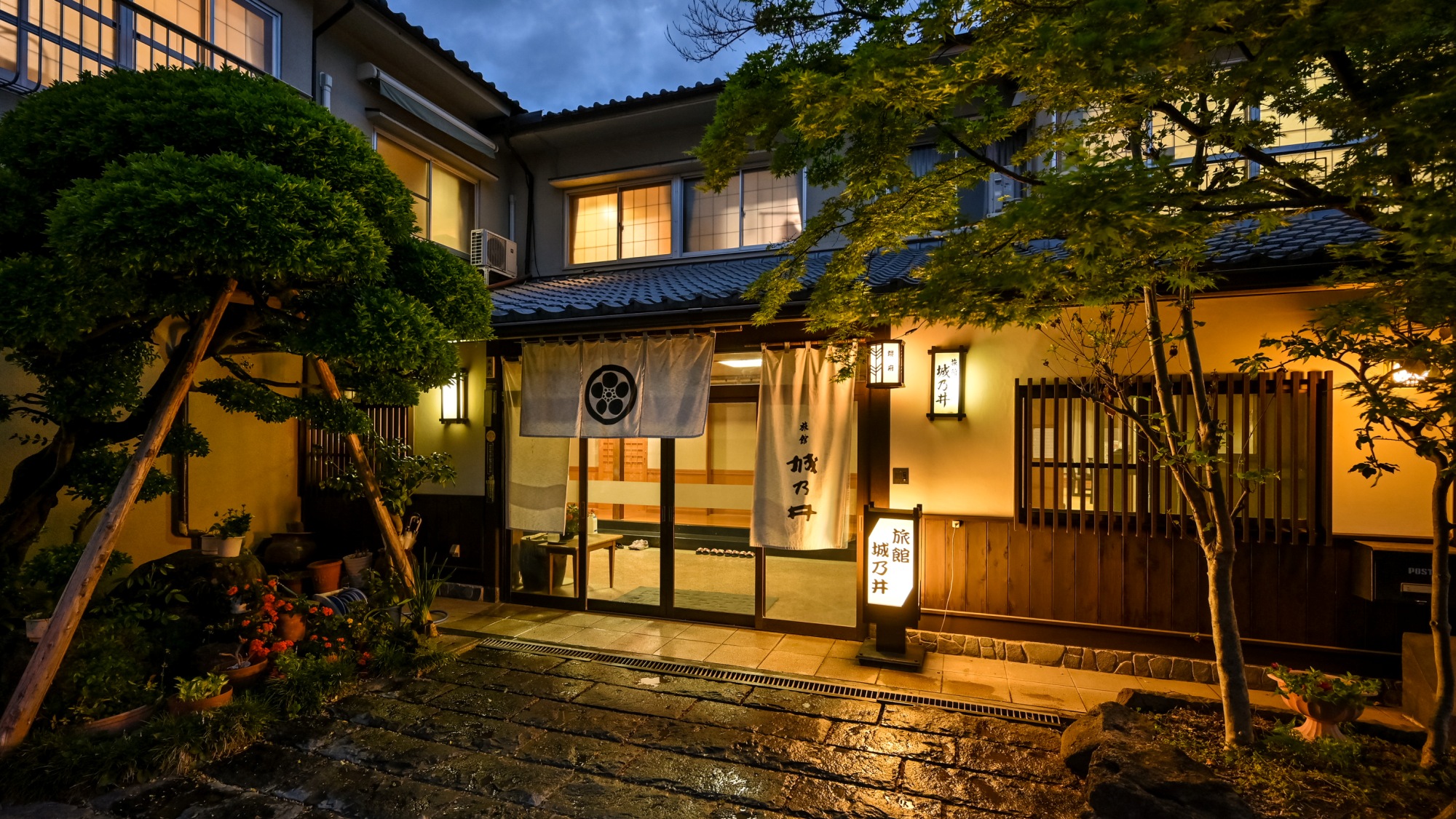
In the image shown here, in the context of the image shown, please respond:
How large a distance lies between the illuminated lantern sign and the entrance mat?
1.65 meters

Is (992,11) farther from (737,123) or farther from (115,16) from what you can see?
(115,16)

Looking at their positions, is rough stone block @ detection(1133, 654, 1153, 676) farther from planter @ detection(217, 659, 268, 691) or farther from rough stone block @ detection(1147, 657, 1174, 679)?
planter @ detection(217, 659, 268, 691)

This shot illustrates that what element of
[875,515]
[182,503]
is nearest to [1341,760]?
[875,515]

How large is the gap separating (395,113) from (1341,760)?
46.5ft

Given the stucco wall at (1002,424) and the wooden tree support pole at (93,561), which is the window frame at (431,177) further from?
the stucco wall at (1002,424)

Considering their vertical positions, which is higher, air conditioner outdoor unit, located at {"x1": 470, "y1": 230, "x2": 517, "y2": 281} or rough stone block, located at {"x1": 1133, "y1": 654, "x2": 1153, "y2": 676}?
air conditioner outdoor unit, located at {"x1": 470, "y1": 230, "x2": 517, "y2": 281}

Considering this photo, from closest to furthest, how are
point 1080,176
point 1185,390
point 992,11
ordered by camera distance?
point 1080,176
point 992,11
point 1185,390

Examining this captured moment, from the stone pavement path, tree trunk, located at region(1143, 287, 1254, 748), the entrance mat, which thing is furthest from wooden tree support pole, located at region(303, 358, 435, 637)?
tree trunk, located at region(1143, 287, 1254, 748)

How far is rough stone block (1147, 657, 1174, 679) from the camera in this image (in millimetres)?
6641

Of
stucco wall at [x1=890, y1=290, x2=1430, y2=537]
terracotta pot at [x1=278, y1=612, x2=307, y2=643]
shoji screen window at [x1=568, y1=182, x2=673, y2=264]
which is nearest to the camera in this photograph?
stucco wall at [x1=890, y1=290, x2=1430, y2=537]

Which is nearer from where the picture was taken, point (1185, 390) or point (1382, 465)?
point (1382, 465)

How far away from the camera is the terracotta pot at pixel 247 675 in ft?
18.9

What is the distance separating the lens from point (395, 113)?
11.3 m

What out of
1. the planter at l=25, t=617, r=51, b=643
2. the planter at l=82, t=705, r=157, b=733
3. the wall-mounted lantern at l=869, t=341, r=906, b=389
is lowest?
the planter at l=82, t=705, r=157, b=733
